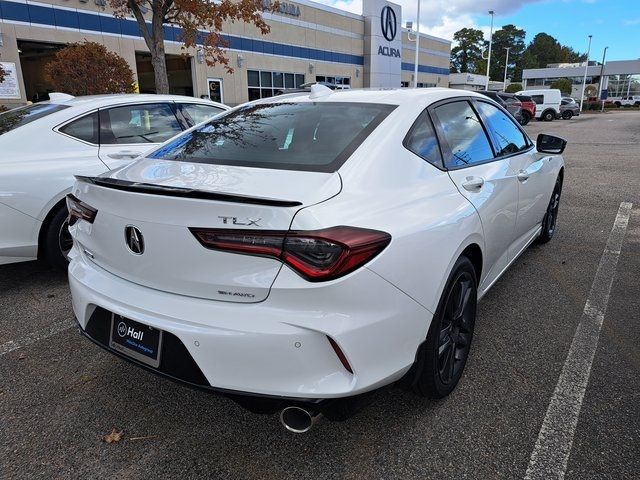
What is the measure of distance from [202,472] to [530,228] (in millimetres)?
3293

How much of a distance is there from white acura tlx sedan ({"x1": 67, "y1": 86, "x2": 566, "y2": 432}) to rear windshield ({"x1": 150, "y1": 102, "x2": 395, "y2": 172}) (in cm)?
1

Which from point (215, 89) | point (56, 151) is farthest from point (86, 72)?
point (215, 89)

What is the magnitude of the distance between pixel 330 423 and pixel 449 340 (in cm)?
74

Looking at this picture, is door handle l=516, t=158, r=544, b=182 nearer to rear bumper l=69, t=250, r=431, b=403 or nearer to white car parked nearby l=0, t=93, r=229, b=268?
rear bumper l=69, t=250, r=431, b=403

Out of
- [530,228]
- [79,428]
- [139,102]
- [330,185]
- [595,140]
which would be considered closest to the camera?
[330,185]

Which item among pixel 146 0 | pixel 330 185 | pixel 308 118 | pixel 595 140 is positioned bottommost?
pixel 595 140

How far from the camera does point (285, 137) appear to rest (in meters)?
2.67

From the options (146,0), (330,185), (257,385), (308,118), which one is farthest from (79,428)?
(146,0)

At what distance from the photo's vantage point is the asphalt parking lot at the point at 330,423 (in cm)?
219

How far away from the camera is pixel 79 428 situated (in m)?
2.45

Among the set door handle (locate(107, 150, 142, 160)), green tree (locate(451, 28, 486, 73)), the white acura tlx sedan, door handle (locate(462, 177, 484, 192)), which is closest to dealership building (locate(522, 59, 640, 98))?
green tree (locate(451, 28, 486, 73))

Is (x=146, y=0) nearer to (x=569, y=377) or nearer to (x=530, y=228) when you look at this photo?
(x=530, y=228)

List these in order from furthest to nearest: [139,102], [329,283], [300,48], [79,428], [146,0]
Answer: [300,48]
[146,0]
[139,102]
[79,428]
[329,283]

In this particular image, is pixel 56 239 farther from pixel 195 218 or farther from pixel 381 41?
pixel 381 41
